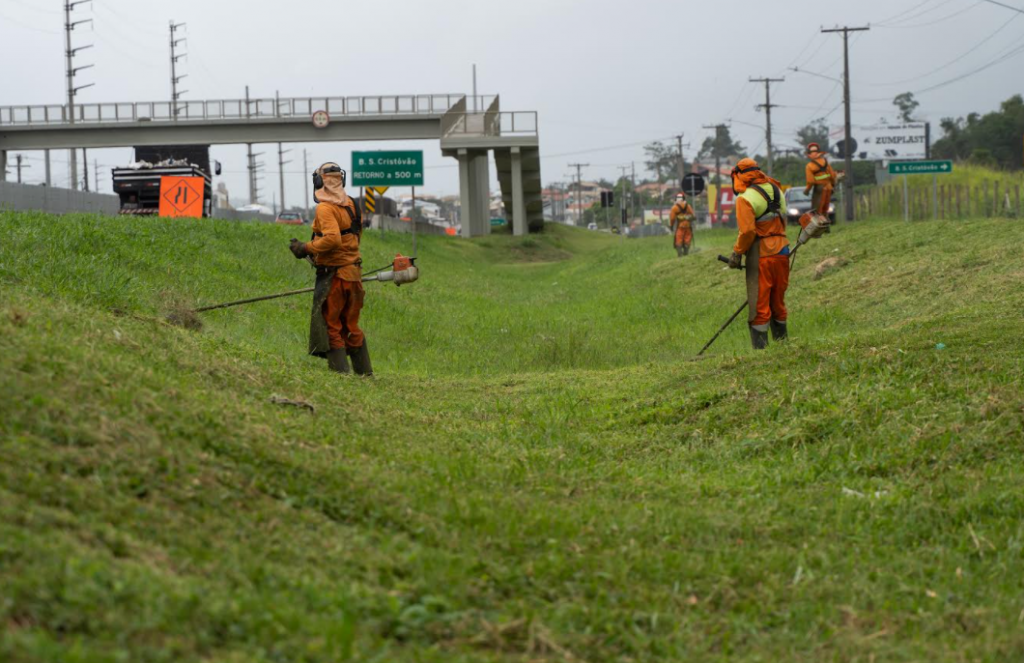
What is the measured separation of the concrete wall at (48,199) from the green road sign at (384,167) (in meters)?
7.19

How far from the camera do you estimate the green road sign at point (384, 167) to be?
3466 cm

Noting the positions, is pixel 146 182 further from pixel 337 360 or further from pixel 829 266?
pixel 337 360

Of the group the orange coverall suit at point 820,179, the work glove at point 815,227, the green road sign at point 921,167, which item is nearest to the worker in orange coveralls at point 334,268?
the work glove at point 815,227

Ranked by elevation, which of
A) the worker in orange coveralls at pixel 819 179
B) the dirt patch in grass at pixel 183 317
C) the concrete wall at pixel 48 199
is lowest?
the dirt patch in grass at pixel 183 317

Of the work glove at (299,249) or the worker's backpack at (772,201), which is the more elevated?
the worker's backpack at (772,201)

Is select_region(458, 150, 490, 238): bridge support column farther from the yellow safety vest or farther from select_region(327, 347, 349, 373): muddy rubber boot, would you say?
select_region(327, 347, 349, 373): muddy rubber boot

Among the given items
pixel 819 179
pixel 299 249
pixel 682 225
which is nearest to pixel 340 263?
pixel 299 249

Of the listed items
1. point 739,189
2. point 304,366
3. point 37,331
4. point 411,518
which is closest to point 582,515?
point 411,518

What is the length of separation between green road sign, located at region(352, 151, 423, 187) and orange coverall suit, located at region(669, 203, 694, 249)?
785 centimetres

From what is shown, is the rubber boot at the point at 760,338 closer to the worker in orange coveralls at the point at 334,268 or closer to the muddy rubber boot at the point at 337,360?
the worker in orange coveralls at the point at 334,268

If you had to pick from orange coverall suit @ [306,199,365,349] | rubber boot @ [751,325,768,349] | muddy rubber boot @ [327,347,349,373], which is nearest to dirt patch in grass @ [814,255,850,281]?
rubber boot @ [751,325,768,349]

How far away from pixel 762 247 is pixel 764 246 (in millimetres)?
24

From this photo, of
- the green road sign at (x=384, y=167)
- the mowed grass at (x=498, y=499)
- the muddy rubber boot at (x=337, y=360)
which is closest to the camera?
the mowed grass at (x=498, y=499)

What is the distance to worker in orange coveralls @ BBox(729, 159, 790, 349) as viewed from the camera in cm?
1173
